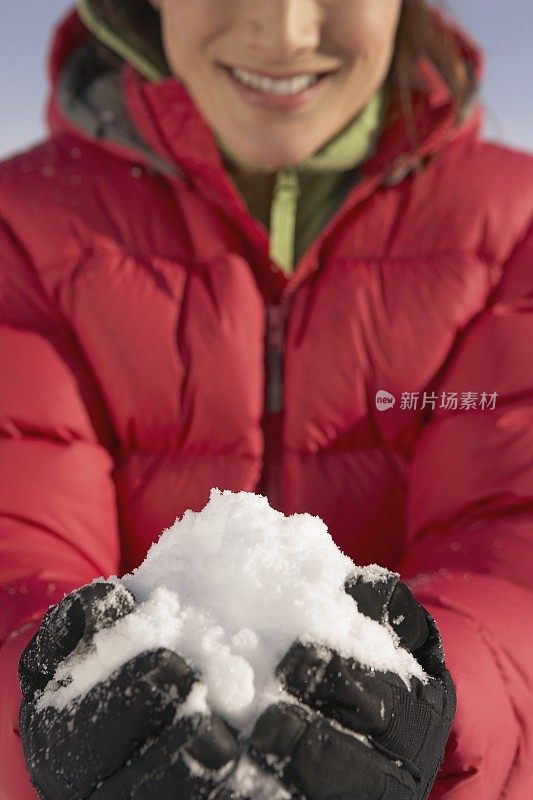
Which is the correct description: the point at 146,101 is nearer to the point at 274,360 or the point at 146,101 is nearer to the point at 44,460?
the point at 274,360

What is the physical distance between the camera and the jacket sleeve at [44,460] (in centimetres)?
95

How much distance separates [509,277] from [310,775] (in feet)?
2.73

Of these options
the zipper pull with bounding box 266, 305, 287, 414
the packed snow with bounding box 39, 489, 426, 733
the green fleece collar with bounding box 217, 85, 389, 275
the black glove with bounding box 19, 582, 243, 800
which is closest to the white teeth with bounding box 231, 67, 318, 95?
the green fleece collar with bounding box 217, 85, 389, 275

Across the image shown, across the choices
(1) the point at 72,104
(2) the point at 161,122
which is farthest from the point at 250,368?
(1) the point at 72,104

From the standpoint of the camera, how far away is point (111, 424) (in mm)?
1199

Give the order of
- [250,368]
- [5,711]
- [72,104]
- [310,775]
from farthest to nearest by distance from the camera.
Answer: [72,104] → [250,368] → [5,711] → [310,775]

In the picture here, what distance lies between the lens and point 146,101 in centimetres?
125

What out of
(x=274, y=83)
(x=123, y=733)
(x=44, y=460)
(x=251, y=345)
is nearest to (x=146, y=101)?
(x=274, y=83)

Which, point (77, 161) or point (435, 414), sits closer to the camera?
point (435, 414)

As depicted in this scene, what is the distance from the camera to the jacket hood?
1.22 m

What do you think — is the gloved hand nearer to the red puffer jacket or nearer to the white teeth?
the red puffer jacket

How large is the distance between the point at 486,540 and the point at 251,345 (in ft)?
1.33

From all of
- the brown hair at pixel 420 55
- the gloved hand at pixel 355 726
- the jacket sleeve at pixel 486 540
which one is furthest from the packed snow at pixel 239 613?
the brown hair at pixel 420 55

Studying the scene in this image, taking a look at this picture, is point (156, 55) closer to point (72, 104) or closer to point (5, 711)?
point (72, 104)
